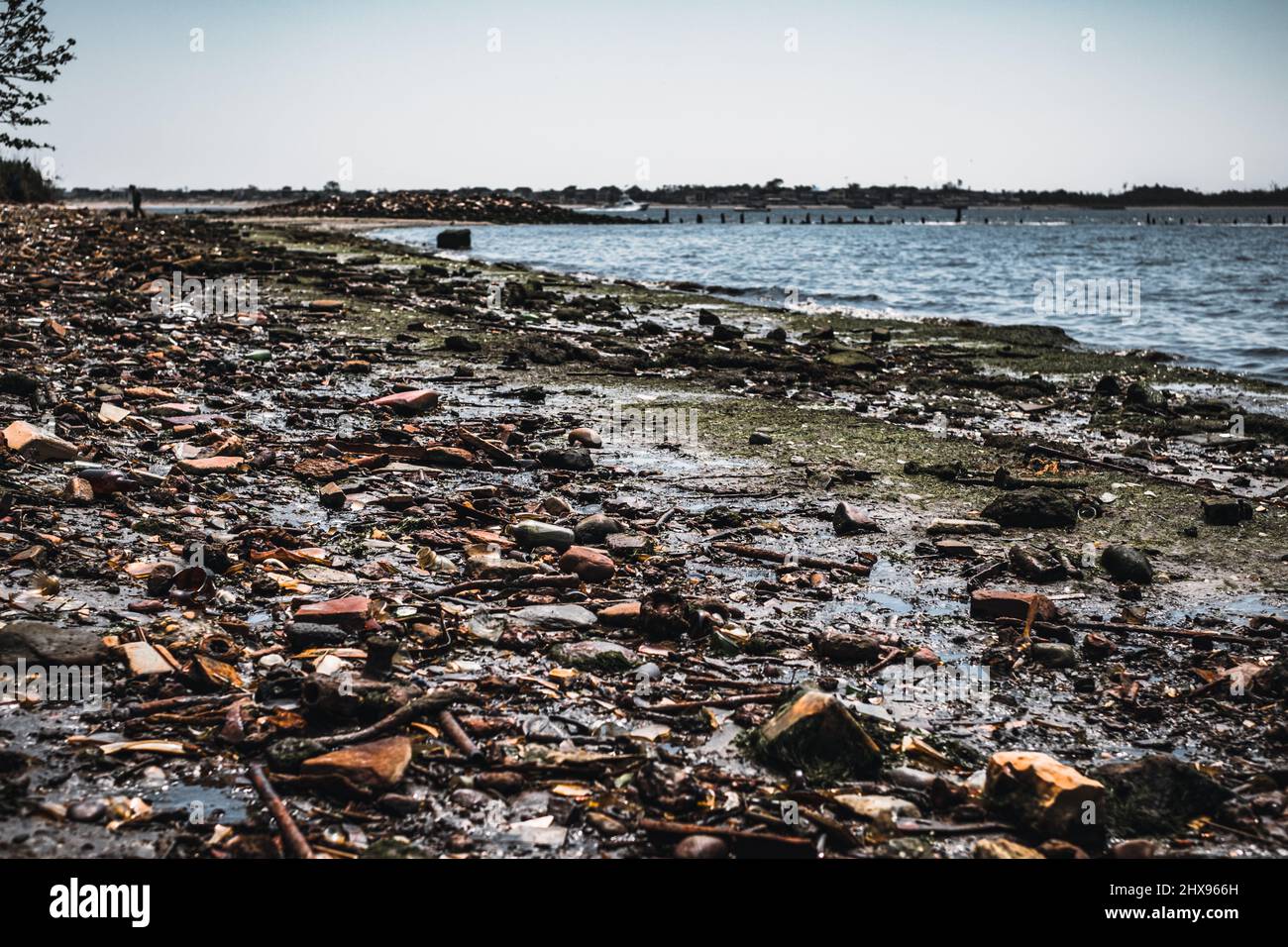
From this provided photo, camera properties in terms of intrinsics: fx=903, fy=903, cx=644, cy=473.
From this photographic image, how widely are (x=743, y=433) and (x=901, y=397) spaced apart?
3450 mm

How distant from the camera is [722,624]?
447cm

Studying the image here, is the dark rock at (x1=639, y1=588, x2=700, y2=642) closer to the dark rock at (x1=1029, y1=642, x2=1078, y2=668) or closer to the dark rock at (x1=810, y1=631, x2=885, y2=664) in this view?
the dark rock at (x1=810, y1=631, x2=885, y2=664)

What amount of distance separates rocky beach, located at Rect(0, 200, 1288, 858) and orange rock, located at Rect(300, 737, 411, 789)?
0.01 meters

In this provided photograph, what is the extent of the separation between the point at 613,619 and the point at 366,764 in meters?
1.63

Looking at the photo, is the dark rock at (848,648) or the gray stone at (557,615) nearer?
the dark rock at (848,648)

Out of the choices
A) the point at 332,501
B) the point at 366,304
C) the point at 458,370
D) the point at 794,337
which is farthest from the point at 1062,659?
the point at 366,304

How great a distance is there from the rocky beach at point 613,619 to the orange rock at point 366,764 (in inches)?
0.5

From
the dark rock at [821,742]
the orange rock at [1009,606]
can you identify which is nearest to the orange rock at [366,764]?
the dark rock at [821,742]

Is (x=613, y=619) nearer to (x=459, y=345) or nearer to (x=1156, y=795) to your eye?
(x=1156, y=795)

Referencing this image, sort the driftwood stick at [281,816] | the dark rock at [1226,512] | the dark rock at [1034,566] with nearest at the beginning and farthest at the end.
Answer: the driftwood stick at [281,816]
the dark rock at [1034,566]
the dark rock at [1226,512]

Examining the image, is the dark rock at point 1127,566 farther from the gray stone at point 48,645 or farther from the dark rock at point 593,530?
the gray stone at point 48,645

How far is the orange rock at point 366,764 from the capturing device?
3.00m

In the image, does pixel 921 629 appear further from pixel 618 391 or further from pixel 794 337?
pixel 794 337

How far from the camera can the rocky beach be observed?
9.68ft
